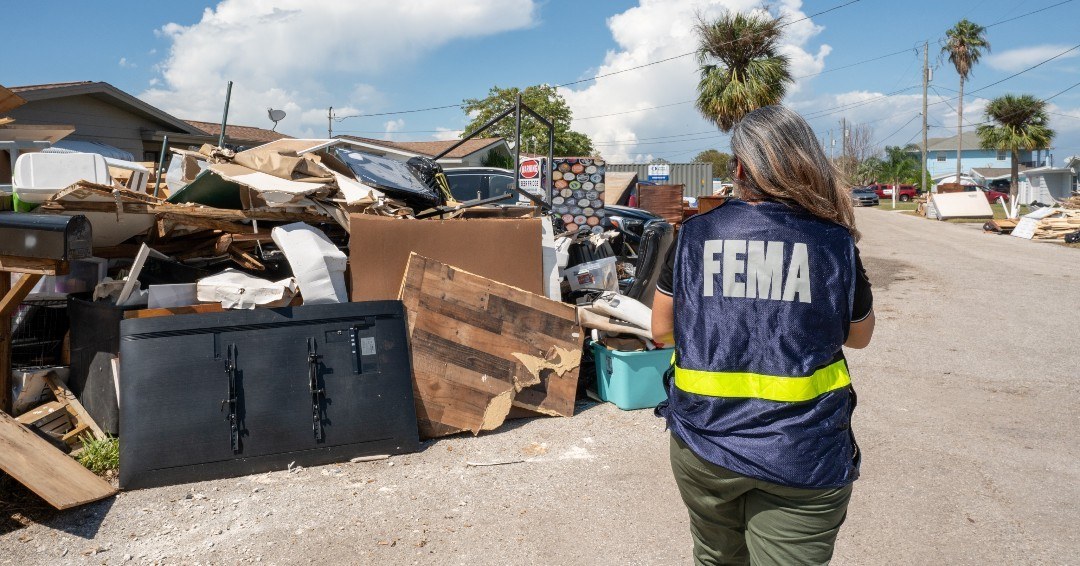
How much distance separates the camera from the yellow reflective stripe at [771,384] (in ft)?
5.93

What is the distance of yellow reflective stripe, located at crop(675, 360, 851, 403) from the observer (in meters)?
1.81

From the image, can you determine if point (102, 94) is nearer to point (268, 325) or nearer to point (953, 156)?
point (268, 325)

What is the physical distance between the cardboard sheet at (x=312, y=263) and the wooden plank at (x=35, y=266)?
1.28 metres

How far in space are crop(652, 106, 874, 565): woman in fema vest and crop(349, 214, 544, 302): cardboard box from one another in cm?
374

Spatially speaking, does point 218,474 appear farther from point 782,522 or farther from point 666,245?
point 666,245

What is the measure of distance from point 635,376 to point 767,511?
Answer: 12.1 feet

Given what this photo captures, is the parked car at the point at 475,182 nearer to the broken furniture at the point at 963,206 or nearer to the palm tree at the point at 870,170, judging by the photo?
the broken furniture at the point at 963,206

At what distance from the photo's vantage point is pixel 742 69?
81.2ft

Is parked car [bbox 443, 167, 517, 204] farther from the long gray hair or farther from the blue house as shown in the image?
the blue house

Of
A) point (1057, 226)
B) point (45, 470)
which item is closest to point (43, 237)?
point (45, 470)

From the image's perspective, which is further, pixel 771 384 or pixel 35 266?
pixel 35 266

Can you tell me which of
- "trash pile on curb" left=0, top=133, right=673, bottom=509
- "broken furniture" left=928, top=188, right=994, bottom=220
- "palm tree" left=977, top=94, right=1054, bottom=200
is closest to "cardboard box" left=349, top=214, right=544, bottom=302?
"trash pile on curb" left=0, top=133, right=673, bottom=509

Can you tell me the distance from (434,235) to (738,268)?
3918 mm

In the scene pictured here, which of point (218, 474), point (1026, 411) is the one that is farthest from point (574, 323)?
point (1026, 411)
